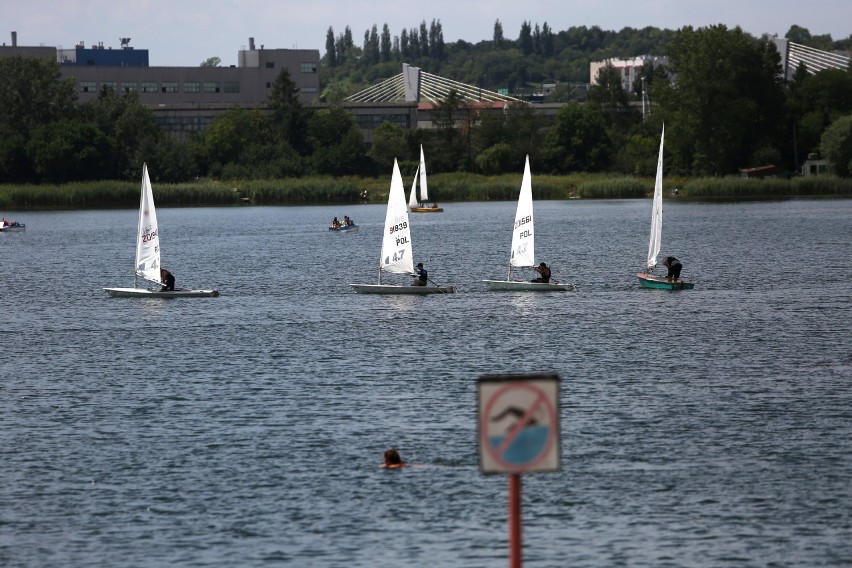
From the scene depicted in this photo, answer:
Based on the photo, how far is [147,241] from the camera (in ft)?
224

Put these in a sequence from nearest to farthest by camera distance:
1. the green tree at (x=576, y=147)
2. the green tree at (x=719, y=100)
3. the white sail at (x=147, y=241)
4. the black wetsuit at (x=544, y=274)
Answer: the black wetsuit at (x=544, y=274) < the white sail at (x=147, y=241) < the green tree at (x=719, y=100) < the green tree at (x=576, y=147)

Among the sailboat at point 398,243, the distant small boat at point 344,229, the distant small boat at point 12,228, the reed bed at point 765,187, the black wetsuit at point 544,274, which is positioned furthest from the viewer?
the reed bed at point 765,187

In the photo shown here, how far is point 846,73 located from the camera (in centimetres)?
18350

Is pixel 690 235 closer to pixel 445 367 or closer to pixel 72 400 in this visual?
pixel 445 367

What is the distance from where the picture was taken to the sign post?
15438 mm

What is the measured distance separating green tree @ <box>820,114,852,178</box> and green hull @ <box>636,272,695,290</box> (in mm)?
95495

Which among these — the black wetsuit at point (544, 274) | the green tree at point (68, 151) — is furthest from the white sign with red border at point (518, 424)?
the green tree at point (68, 151)

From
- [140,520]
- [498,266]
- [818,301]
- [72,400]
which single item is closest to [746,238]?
[498,266]

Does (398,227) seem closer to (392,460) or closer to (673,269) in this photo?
(673,269)

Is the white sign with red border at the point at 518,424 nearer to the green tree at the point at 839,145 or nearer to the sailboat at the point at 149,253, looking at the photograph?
the sailboat at the point at 149,253

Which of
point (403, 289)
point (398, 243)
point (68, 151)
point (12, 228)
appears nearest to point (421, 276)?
point (403, 289)

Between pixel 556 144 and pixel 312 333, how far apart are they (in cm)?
14610

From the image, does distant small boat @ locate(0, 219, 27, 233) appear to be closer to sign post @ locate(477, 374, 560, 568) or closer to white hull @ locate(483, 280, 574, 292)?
white hull @ locate(483, 280, 574, 292)

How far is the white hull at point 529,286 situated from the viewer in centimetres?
6725
